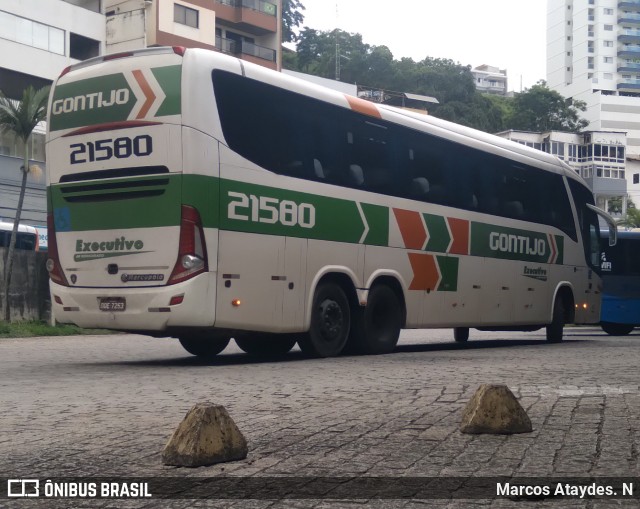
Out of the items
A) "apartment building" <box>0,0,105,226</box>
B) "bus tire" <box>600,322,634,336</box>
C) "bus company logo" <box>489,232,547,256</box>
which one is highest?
"apartment building" <box>0,0,105,226</box>

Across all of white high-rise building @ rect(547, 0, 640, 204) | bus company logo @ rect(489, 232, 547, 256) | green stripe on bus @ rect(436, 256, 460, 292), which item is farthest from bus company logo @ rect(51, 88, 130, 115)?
white high-rise building @ rect(547, 0, 640, 204)

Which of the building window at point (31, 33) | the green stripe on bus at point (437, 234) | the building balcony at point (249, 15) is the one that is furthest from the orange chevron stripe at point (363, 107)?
the building balcony at point (249, 15)

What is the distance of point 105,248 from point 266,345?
3505mm

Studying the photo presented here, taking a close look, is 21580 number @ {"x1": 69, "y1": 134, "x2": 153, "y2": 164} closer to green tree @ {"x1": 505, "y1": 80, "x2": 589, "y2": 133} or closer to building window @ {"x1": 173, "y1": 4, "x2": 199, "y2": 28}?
building window @ {"x1": 173, "y1": 4, "x2": 199, "y2": 28}

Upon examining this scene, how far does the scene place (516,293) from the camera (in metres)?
18.3

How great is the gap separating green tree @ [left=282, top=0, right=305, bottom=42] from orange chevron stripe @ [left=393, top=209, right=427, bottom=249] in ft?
211

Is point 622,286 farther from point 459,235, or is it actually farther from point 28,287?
point 28,287

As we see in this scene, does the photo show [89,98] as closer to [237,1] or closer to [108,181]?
[108,181]

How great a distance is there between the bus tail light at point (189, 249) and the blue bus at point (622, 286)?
1832cm

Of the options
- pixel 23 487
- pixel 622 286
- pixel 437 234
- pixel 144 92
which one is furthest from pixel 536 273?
pixel 23 487

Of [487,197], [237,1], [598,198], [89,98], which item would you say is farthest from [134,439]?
[598,198]

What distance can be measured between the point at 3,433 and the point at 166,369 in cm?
530

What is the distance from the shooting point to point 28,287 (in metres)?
23.5

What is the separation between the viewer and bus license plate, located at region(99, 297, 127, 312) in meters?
11.9
